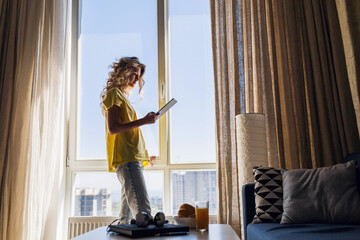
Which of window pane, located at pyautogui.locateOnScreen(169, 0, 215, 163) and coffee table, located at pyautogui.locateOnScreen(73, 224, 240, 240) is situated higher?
window pane, located at pyautogui.locateOnScreen(169, 0, 215, 163)

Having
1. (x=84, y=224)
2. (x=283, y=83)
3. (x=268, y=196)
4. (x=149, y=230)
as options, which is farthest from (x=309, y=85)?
(x=84, y=224)

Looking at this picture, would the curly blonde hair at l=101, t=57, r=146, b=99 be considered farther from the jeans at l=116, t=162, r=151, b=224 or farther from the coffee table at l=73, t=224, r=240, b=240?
the coffee table at l=73, t=224, r=240, b=240

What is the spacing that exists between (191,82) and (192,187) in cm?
95

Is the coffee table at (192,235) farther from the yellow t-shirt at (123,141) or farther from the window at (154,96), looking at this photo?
the window at (154,96)

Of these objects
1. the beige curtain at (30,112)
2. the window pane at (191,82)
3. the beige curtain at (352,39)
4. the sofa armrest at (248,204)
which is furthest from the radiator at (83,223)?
the beige curtain at (352,39)

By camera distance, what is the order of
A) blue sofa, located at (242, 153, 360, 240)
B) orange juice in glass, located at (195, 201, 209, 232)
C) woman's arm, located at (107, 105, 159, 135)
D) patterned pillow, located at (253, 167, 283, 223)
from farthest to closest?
woman's arm, located at (107, 105, 159, 135)
patterned pillow, located at (253, 167, 283, 223)
orange juice in glass, located at (195, 201, 209, 232)
blue sofa, located at (242, 153, 360, 240)

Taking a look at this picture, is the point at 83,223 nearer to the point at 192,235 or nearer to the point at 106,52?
the point at 106,52

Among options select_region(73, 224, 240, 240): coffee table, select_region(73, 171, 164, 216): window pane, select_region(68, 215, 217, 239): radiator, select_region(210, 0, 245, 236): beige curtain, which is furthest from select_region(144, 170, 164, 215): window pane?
select_region(73, 224, 240, 240): coffee table

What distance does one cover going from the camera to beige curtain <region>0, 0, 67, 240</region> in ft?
9.40

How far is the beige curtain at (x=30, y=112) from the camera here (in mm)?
2865

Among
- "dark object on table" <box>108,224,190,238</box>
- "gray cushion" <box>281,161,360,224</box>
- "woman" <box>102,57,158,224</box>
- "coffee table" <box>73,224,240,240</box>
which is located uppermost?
"woman" <box>102,57,158,224</box>

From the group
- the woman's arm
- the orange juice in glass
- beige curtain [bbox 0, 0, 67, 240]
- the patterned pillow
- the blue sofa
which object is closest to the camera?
the blue sofa

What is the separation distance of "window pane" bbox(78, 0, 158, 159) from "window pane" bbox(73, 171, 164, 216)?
0.69 ft

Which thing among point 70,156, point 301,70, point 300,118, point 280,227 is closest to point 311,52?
point 301,70
